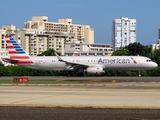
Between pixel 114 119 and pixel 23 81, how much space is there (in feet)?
88.0

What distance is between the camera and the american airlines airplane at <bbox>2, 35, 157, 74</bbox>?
55625 mm

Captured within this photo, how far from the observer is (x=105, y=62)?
56562mm

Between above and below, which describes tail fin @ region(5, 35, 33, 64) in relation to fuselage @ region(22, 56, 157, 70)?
above

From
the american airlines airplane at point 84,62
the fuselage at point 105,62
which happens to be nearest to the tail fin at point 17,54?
the american airlines airplane at point 84,62

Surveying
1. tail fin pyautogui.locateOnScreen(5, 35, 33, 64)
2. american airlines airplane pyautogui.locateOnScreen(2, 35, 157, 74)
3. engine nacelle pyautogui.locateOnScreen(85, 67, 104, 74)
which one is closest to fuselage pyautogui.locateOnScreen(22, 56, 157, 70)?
american airlines airplane pyautogui.locateOnScreen(2, 35, 157, 74)

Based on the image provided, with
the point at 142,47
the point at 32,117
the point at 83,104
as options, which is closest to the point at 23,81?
the point at 83,104

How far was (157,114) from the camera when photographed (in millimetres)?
16406

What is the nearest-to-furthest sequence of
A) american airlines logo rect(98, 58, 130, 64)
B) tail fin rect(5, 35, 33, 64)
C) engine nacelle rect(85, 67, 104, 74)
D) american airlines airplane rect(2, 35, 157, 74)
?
engine nacelle rect(85, 67, 104, 74)
american airlines airplane rect(2, 35, 157, 74)
american airlines logo rect(98, 58, 130, 64)
tail fin rect(5, 35, 33, 64)

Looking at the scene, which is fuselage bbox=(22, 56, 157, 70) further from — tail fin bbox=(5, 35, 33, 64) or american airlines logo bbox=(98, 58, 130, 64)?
tail fin bbox=(5, 35, 33, 64)

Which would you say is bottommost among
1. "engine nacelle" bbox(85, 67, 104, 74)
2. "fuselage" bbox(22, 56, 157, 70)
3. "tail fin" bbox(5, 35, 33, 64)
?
"engine nacelle" bbox(85, 67, 104, 74)

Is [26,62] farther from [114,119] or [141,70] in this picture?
[114,119]

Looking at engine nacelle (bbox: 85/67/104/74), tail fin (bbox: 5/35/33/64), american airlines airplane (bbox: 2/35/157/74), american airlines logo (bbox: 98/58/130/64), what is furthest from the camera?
tail fin (bbox: 5/35/33/64)

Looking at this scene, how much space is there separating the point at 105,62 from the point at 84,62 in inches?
123

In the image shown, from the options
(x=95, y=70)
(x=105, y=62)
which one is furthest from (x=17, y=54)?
(x=105, y=62)
